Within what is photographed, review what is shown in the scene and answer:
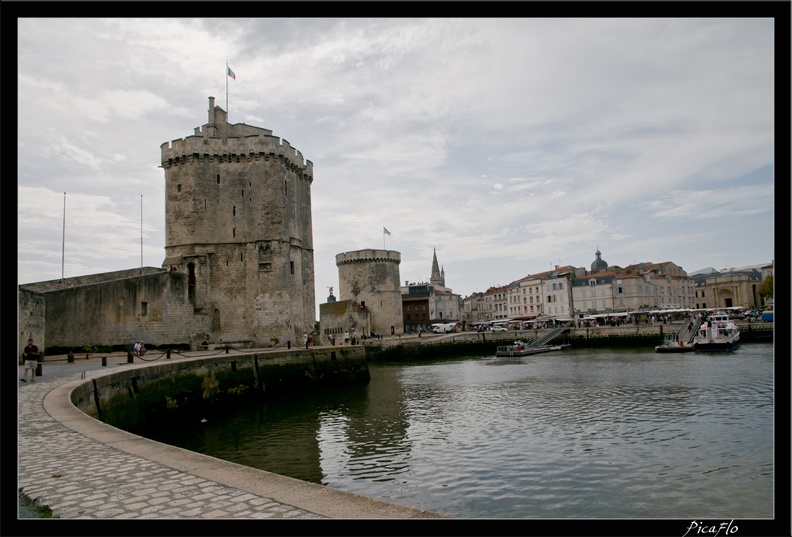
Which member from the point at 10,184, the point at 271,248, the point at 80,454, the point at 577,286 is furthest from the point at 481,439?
the point at 577,286

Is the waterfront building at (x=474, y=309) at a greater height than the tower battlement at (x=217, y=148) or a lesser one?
lesser

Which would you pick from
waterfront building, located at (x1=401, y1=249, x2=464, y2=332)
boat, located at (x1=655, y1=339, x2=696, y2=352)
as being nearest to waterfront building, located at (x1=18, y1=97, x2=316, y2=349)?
boat, located at (x1=655, y1=339, x2=696, y2=352)

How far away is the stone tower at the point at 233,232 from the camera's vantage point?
35.2 m

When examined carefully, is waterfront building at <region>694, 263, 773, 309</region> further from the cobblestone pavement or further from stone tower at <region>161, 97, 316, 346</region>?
the cobblestone pavement

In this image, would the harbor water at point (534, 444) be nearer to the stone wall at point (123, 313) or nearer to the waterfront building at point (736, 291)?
the stone wall at point (123, 313)

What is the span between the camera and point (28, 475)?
6.56 metres

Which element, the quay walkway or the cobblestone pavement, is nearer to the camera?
the quay walkway

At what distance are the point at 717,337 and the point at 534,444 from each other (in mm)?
37873

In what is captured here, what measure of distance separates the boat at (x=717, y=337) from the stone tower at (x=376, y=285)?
32.0 metres

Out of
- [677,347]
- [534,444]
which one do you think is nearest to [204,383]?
[534,444]

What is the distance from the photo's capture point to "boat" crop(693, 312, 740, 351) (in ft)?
143

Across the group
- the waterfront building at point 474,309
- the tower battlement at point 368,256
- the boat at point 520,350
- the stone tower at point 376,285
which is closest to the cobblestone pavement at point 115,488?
the boat at point 520,350

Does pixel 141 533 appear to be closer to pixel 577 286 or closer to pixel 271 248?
pixel 271 248

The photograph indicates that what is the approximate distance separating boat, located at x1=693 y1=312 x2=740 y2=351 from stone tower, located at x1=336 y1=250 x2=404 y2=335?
31986 mm
